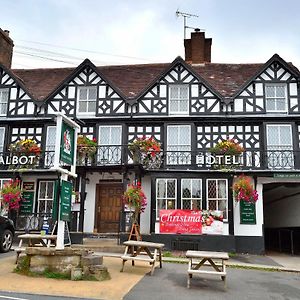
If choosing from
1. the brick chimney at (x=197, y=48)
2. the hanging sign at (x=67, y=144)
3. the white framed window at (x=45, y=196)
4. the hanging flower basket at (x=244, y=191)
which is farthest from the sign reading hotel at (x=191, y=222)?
the brick chimney at (x=197, y=48)

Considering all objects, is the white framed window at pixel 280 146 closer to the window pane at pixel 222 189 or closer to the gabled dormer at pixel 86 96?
the window pane at pixel 222 189

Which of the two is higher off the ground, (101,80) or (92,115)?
(101,80)

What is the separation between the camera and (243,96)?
763 inches

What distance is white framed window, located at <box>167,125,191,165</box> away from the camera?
731 inches

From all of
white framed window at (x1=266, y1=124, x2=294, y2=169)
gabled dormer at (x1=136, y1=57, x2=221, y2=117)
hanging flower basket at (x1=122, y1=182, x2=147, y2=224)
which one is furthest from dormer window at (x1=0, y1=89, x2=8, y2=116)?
white framed window at (x1=266, y1=124, x2=294, y2=169)

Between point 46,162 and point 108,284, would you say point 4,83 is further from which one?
point 108,284

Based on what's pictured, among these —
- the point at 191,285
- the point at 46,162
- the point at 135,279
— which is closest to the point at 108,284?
the point at 135,279

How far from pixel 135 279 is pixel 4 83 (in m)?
15.4

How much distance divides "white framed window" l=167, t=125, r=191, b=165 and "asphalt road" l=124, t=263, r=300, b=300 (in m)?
7.92

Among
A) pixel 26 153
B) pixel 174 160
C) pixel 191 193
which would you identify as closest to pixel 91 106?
pixel 26 153

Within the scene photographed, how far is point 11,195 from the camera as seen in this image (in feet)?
55.9

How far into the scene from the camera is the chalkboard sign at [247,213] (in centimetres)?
1739

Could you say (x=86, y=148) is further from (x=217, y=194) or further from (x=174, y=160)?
(x=217, y=194)

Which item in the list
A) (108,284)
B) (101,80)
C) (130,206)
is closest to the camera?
(108,284)
